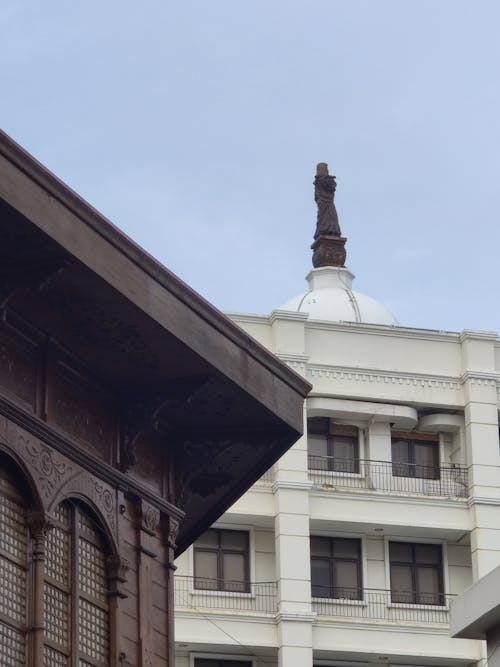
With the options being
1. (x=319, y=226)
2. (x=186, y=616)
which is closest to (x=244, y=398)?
(x=186, y=616)

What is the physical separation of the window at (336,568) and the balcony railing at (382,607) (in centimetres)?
6

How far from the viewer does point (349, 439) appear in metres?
51.9

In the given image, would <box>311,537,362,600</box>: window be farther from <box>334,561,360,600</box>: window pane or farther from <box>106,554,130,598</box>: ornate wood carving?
<box>106,554,130,598</box>: ornate wood carving

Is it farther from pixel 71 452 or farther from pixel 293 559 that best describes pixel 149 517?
pixel 293 559

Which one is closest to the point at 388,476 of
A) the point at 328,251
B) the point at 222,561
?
the point at 222,561

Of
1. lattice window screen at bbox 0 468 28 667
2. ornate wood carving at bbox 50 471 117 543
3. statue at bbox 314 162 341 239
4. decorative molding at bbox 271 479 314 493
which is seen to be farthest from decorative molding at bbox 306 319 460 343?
lattice window screen at bbox 0 468 28 667

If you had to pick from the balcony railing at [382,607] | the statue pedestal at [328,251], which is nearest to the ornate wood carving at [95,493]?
the balcony railing at [382,607]

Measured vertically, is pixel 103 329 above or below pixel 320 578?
below

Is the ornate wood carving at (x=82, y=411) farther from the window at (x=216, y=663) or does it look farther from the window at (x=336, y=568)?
the window at (x=336, y=568)

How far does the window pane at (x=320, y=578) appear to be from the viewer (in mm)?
50594

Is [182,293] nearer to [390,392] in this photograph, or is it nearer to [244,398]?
[244,398]

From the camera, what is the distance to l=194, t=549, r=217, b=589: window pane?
49.4 m

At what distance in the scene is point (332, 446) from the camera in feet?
170

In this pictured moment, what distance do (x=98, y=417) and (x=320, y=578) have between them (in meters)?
34.1
